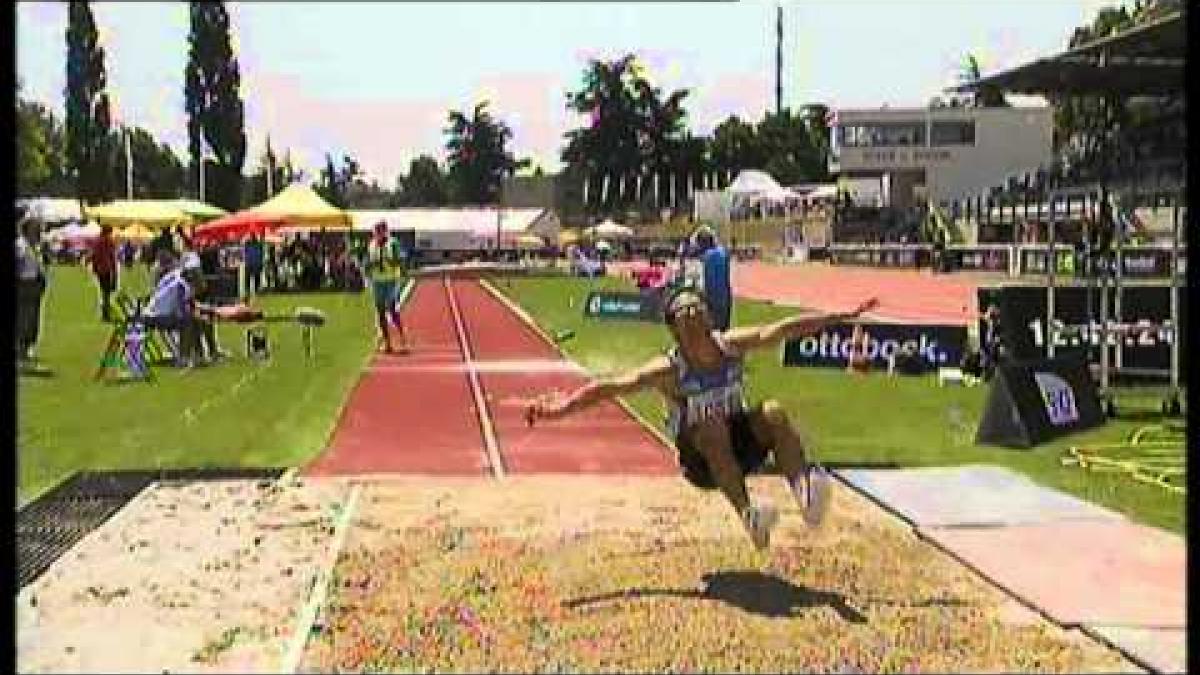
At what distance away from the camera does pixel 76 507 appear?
1061cm

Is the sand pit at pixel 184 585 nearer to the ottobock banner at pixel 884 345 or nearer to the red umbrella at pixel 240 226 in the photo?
the ottobock banner at pixel 884 345

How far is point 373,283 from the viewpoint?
25406mm

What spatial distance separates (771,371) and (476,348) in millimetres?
6114

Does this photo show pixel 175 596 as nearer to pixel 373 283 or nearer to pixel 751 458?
pixel 751 458

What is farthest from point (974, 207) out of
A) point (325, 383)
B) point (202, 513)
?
point (202, 513)

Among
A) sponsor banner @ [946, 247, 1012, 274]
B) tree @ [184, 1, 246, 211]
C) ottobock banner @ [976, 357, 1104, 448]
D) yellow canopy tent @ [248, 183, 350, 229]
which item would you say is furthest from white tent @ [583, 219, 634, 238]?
ottobock banner @ [976, 357, 1104, 448]

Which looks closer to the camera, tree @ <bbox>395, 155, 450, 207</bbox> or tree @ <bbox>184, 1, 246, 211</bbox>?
tree @ <bbox>184, 1, 246, 211</bbox>

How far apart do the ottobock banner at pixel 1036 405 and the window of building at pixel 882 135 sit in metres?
86.1

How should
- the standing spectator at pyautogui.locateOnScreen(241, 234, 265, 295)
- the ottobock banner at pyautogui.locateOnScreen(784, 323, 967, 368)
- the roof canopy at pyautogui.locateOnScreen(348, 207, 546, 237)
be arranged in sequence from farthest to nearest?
1. the roof canopy at pyautogui.locateOnScreen(348, 207, 546, 237)
2. the standing spectator at pyautogui.locateOnScreen(241, 234, 265, 295)
3. the ottobock banner at pyautogui.locateOnScreen(784, 323, 967, 368)

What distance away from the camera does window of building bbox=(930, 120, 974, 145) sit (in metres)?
97.9

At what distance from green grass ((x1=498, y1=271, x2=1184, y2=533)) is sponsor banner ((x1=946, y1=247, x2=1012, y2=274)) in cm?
3181

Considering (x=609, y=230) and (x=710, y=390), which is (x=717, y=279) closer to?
(x=710, y=390)

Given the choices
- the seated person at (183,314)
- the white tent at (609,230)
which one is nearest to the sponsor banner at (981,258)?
the white tent at (609,230)

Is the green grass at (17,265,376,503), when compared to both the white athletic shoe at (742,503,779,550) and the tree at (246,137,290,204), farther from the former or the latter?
the tree at (246,137,290,204)
